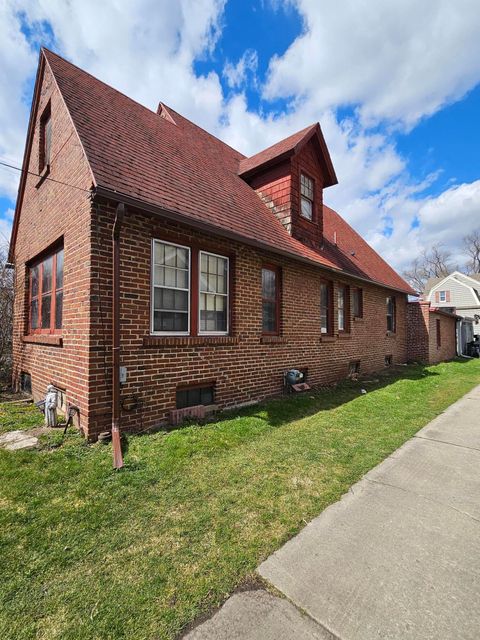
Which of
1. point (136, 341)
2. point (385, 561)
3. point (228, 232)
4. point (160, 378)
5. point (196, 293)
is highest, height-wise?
point (228, 232)

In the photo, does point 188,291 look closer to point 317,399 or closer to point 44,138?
point 317,399

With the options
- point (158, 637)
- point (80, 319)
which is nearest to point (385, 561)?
point (158, 637)

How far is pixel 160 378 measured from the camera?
5.25m

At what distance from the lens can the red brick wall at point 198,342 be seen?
473 cm

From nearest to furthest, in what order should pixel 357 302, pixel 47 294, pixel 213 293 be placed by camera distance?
pixel 213 293
pixel 47 294
pixel 357 302

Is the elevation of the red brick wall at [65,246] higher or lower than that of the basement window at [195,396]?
higher

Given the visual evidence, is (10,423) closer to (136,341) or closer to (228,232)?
(136,341)

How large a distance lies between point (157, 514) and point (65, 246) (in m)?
4.59

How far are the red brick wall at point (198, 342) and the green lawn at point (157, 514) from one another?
30.2 inches

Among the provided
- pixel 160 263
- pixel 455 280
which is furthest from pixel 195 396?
pixel 455 280

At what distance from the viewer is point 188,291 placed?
231 inches

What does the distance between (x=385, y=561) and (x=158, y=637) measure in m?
1.63

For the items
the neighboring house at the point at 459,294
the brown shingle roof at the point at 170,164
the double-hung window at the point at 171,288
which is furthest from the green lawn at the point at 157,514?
the neighboring house at the point at 459,294

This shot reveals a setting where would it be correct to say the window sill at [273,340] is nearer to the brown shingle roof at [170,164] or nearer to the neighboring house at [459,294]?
the brown shingle roof at [170,164]
